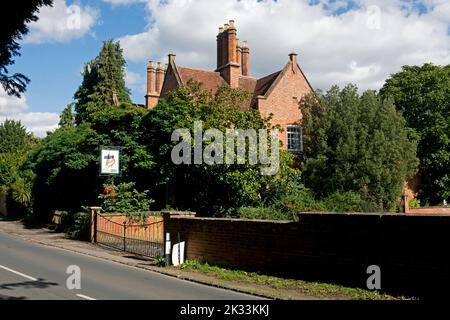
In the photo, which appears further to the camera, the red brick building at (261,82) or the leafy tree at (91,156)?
the red brick building at (261,82)

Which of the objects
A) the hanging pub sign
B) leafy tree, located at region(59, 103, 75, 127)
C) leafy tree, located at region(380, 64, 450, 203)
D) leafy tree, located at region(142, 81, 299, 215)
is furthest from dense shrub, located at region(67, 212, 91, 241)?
leafy tree, located at region(59, 103, 75, 127)

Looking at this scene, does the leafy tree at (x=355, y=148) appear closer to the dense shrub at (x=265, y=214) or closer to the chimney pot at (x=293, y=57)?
the chimney pot at (x=293, y=57)

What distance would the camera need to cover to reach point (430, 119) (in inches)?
1666

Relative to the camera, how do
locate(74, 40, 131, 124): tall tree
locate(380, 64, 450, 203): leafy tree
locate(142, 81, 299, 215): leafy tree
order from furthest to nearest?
locate(74, 40, 131, 124): tall tree < locate(380, 64, 450, 203): leafy tree < locate(142, 81, 299, 215): leafy tree

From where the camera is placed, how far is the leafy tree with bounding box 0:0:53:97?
538cm

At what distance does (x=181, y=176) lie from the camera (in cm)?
2723

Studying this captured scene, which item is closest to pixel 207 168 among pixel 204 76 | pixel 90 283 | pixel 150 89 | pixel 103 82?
pixel 90 283

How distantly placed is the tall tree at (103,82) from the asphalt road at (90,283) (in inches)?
1513

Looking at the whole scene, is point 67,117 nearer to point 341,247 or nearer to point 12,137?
point 12,137

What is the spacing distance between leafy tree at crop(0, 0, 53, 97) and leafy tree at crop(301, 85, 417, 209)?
2498cm

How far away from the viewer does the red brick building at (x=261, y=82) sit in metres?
34.7

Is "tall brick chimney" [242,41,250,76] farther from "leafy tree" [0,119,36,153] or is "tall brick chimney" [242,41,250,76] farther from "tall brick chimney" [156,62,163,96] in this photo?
"leafy tree" [0,119,36,153]

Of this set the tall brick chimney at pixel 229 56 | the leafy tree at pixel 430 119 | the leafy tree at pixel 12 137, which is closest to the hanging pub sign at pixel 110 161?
the tall brick chimney at pixel 229 56
